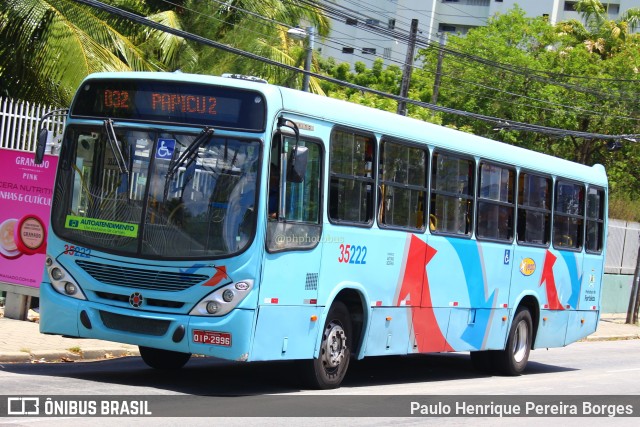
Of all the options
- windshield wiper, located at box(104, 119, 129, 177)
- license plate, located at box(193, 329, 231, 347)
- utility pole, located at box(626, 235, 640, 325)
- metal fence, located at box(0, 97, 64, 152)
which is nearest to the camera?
license plate, located at box(193, 329, 231, 347)

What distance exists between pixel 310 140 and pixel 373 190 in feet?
4.46

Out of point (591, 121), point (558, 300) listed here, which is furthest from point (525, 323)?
point (591, 121)

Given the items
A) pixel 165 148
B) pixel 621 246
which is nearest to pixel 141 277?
pixel 165 148

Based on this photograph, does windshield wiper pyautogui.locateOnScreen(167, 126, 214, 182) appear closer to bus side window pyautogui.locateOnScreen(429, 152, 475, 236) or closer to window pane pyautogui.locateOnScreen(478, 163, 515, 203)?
bus side window pyautogui.locateOnScreen(429, 152, 475, 236)

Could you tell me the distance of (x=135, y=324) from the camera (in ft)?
34.9

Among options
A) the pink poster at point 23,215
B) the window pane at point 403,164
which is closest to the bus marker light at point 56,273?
the window pane at point 403,164

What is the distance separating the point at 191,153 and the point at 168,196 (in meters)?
0.49

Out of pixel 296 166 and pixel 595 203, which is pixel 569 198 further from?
pixel 296 166

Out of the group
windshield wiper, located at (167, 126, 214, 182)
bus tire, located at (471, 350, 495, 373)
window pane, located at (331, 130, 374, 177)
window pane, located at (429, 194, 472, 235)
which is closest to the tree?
bus tire, located at (471, 350, 495, 373)

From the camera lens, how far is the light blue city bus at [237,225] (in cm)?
1051

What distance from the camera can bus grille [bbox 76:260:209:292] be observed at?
34.5 feet

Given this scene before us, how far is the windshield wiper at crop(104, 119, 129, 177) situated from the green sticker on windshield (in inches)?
21.6

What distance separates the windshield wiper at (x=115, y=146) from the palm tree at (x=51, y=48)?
847 cm

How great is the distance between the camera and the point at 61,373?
1142cm
